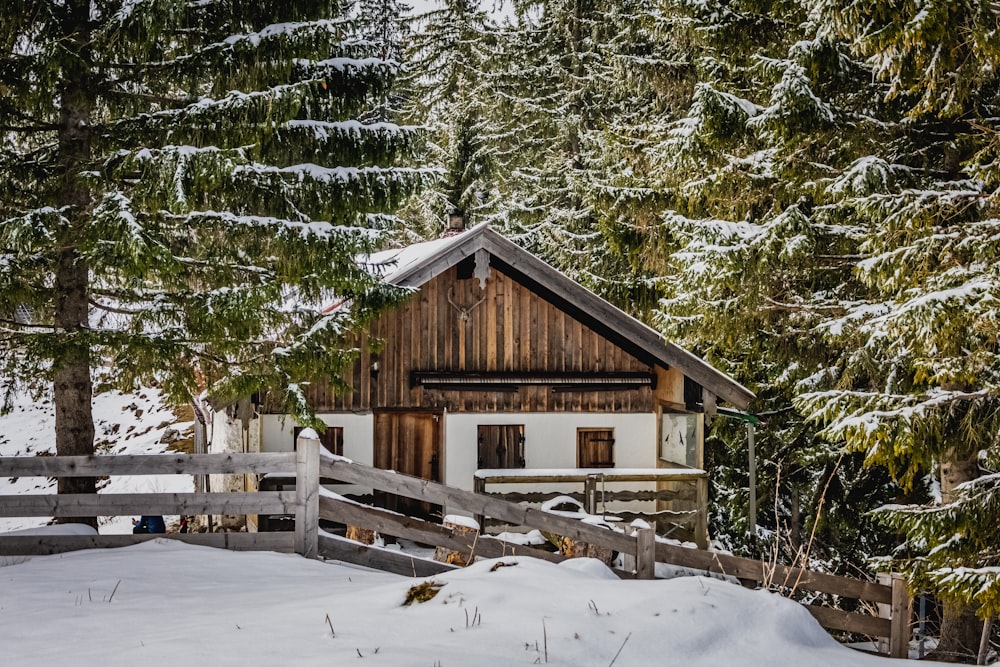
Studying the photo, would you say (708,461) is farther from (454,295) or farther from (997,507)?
(997,507)

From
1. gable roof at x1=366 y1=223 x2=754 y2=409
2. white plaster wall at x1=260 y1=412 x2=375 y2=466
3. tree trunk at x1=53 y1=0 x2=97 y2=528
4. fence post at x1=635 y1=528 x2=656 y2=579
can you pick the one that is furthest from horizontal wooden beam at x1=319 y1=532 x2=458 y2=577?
gable roof at x1=366 y1=223 x2=754 y2=409

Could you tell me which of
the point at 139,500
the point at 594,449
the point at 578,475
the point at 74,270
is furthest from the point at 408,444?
the point at 139,500

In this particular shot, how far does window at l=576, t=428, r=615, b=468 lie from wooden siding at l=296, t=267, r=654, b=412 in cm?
61

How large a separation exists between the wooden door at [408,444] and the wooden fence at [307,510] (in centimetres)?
764

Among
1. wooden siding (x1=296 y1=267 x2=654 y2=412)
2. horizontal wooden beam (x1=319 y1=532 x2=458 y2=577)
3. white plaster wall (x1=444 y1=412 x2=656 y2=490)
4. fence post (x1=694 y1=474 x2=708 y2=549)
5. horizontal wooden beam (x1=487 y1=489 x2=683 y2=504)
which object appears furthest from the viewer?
white plaster wall (x1=444 y1=412 x2=656 y2=490)

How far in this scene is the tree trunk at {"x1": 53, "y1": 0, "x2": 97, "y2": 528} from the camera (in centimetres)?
866

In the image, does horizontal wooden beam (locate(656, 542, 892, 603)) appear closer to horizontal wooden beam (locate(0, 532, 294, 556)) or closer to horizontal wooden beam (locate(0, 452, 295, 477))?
horizontal wooden beam (locate(0, 532, 294, 556))

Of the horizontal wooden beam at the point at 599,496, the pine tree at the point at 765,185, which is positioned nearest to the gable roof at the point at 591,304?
the pine tree at the point at 765,185

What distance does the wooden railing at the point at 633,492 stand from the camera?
45.2ft

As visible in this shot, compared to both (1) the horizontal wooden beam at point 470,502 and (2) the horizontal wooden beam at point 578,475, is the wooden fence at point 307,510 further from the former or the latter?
(2) the horizontal wooden beam at point 578,475

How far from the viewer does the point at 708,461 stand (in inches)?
784

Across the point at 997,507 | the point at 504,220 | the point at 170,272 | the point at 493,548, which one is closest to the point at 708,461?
the point at 504,220

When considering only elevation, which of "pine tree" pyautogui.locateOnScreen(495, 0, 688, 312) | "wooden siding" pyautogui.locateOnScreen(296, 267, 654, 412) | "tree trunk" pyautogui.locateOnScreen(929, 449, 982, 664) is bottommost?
"tree trunk" pyautogui.locateOnScreen(929, 449, 982, 664)

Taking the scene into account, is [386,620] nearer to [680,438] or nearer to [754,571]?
[754,571]
